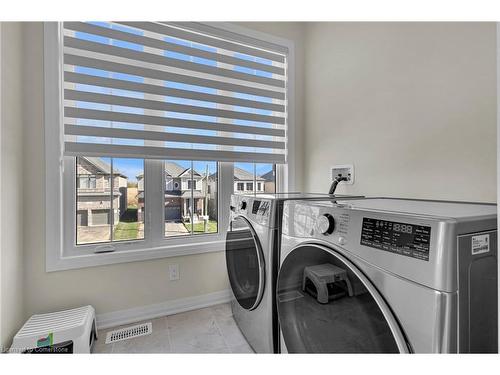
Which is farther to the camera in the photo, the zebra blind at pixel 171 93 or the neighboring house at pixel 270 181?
the neighboring house at pixel 270 181

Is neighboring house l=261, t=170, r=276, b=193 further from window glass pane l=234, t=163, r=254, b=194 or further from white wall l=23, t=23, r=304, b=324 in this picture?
white wall l=23, t=23, r=304, b=324

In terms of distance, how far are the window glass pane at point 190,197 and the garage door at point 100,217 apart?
0.40 meters

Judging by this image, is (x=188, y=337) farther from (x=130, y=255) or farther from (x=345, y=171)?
(x=345, y=171)

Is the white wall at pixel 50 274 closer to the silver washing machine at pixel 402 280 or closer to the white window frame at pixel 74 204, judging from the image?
the white window frame at pixel 74 204

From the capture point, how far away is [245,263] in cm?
141

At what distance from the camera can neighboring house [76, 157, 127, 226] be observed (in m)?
1.65

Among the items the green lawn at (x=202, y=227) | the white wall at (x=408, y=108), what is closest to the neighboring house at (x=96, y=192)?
the green lawn at (x=202, y=227)

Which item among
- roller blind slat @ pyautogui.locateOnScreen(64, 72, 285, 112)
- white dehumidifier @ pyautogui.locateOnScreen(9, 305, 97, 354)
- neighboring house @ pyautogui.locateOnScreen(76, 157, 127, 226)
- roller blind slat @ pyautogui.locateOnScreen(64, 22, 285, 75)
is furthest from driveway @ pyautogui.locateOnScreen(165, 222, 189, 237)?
roller blind slat @ pyautogui.locateOnScreen(64, 22, 285, 75)

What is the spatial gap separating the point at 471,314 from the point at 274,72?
2.08 m

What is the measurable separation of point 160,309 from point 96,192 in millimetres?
939

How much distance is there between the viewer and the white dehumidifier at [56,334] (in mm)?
1217

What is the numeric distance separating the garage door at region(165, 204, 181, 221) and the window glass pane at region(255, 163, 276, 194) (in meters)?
0.71
